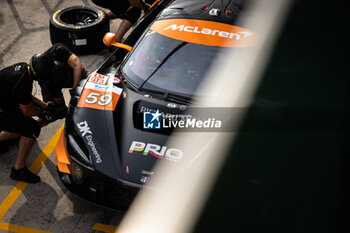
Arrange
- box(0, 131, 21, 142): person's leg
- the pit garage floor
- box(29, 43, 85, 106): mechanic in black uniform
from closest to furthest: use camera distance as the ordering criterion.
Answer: the pit garage floor → box(29, 43, 85, 106): mechanic in black uniform → box(0, 131, 21, 142): person's leg

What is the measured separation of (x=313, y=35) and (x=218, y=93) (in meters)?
Result: 1.78

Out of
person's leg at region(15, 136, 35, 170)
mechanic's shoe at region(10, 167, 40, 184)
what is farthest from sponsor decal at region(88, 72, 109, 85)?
mechanic's shoe at region(10, 167, 40, 184)

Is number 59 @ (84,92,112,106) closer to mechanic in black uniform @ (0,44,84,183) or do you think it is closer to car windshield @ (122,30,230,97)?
car windshield @ (122,30,230,97)

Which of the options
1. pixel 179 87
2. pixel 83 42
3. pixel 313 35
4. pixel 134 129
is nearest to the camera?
pixel 134 129

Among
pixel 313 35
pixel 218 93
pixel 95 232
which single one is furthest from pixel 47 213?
pixel 313 35

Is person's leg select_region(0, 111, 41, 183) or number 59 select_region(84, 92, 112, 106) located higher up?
number 59 select_region(84, 92, 112, 106)

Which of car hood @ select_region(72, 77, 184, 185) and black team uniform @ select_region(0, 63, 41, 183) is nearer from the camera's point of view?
car hood @ select_region(72, 77, 184, 185)

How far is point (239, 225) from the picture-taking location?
354 cm

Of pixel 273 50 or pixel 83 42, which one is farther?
pixel 83 42

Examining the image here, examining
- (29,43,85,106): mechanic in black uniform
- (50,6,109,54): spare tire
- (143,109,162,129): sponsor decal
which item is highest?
(143,109,162,129): sponsor decal

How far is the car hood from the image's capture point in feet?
10.9

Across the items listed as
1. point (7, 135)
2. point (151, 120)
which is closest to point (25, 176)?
point (7, 135)

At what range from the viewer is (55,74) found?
4.23 metres

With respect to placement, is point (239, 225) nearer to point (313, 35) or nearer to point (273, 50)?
point (273, 50)
